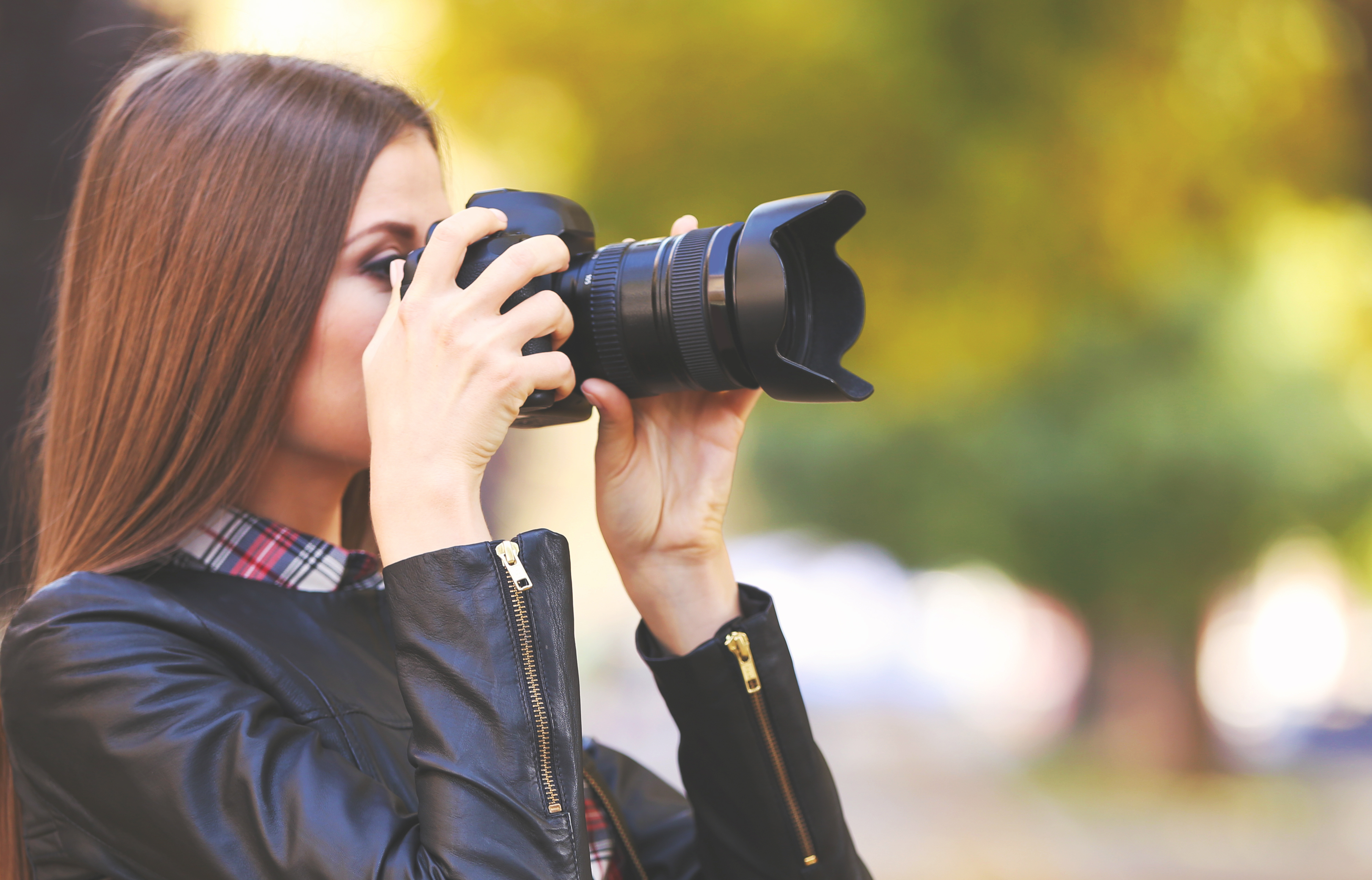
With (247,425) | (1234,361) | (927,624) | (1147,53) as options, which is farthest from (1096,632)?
(247,425)

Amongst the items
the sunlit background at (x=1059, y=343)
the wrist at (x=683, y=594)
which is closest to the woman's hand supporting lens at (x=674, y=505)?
the wrist at (x=683, y=594)

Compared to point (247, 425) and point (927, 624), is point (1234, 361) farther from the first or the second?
point (247, 425)

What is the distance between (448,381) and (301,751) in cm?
33

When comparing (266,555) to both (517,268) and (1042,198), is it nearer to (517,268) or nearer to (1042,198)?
(517,268)

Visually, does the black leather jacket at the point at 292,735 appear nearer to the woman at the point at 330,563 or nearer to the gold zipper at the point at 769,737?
the woman at the point at 330,563

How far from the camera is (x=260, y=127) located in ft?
3.83

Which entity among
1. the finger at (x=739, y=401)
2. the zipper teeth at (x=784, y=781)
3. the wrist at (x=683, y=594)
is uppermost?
the finger at (x=739, y=401)

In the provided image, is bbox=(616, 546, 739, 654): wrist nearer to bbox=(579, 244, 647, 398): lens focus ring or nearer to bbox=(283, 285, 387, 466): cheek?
bbox=(579, 244, 647, 398): lens focus ring

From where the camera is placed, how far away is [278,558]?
3.88 ft

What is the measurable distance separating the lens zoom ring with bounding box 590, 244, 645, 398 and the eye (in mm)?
213

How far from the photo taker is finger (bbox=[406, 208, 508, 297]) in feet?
3.31

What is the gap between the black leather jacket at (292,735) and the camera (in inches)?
34.7

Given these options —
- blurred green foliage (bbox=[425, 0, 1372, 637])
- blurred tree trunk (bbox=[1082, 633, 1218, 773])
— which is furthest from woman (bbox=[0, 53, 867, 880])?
blurred tree trunk (bbox=[1082, 633, 1218, 773])

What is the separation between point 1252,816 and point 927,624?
2.30m
